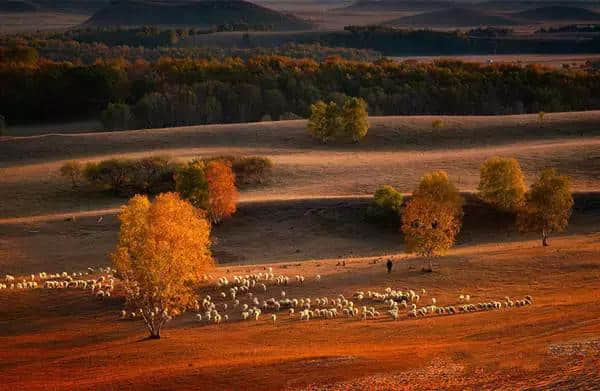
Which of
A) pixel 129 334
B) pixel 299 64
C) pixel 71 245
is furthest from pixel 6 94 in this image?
pixel 129 334

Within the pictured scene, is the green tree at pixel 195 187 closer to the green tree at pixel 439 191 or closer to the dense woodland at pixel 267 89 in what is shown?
the green tree at pixel 439 191

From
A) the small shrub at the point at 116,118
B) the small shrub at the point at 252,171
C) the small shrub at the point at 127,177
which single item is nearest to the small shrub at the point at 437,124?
the small shrub at the point at 252,171

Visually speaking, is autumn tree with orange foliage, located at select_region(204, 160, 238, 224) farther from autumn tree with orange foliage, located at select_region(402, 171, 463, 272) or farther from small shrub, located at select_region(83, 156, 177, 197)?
autumn tree with orange foliage, located at select_region(402, 171, 463, 272)

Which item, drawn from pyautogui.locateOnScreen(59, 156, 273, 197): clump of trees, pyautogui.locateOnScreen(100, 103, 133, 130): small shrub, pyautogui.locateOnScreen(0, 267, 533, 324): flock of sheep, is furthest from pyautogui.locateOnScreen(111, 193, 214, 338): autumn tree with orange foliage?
pyautogui.locateOnScreen(100, 103, 133, 130): small shrub

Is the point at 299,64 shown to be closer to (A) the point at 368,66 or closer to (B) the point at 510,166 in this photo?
(A) the point at 368,66

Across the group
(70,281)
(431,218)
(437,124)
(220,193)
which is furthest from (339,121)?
(70,281)
